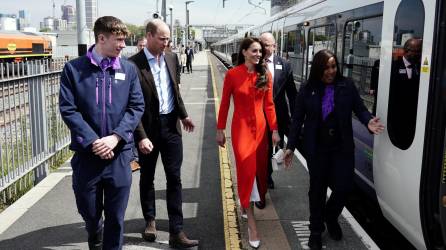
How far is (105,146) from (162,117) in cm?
99

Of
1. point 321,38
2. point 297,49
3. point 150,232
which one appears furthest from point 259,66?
point 297,49

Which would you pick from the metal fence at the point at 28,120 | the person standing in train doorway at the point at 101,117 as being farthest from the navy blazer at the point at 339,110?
the metal fence at the point at 28,120

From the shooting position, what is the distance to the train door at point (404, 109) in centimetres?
335

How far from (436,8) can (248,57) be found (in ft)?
5.04

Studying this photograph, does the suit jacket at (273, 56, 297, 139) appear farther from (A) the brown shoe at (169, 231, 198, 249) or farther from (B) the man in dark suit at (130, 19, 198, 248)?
(A) the brown shoe at (169, 231, 198, 249)

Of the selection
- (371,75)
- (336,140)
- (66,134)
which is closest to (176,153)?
(336,140)

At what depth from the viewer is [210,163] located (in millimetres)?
7184

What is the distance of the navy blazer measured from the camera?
12.7 ft

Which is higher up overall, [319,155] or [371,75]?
[371,75]

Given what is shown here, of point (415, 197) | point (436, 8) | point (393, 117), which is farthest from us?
point (393, 117)

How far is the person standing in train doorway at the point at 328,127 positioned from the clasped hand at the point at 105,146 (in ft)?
5.38

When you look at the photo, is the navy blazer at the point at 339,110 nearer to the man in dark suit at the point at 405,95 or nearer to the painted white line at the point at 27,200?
the man in dark suit at the point at 405,95

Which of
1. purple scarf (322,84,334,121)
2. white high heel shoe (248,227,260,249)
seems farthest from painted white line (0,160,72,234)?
purple scarf (322,84,334,121)

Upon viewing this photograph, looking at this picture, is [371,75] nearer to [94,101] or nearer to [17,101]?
[94,101]
